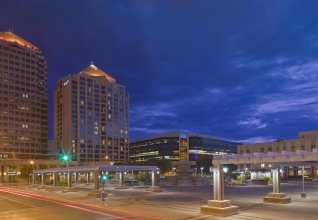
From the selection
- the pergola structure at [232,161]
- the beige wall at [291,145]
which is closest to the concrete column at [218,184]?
the pergola structure at [232,161]

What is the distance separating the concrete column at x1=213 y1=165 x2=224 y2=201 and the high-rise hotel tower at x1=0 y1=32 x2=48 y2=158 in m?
167

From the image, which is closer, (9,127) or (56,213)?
(56,213)

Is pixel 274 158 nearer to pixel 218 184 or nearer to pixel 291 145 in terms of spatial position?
pixel 218 184

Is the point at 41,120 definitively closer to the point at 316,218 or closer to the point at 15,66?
the point at 15,66

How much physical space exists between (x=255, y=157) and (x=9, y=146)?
170 m

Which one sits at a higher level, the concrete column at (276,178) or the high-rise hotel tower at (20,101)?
the high-rise hotel tower at (20,101)

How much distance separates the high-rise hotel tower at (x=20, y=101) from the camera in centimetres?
18312

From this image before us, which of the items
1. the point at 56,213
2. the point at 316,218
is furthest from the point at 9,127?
the point at 316,218

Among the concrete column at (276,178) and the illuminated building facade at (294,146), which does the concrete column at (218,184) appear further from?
the illuminated building facade at (294,146)

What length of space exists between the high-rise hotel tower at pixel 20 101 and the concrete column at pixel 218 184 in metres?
167

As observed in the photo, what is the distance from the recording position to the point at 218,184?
32031 mm

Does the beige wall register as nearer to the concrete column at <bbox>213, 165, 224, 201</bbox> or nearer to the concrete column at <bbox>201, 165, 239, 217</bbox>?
the concrete column at <bbox>213, 165, 224, 201</bbox>

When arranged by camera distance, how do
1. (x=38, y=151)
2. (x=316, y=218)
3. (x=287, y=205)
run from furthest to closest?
(x=38, y=151) < (x=287, y=205) < (x=316, y=218)

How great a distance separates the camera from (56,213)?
33.2m
